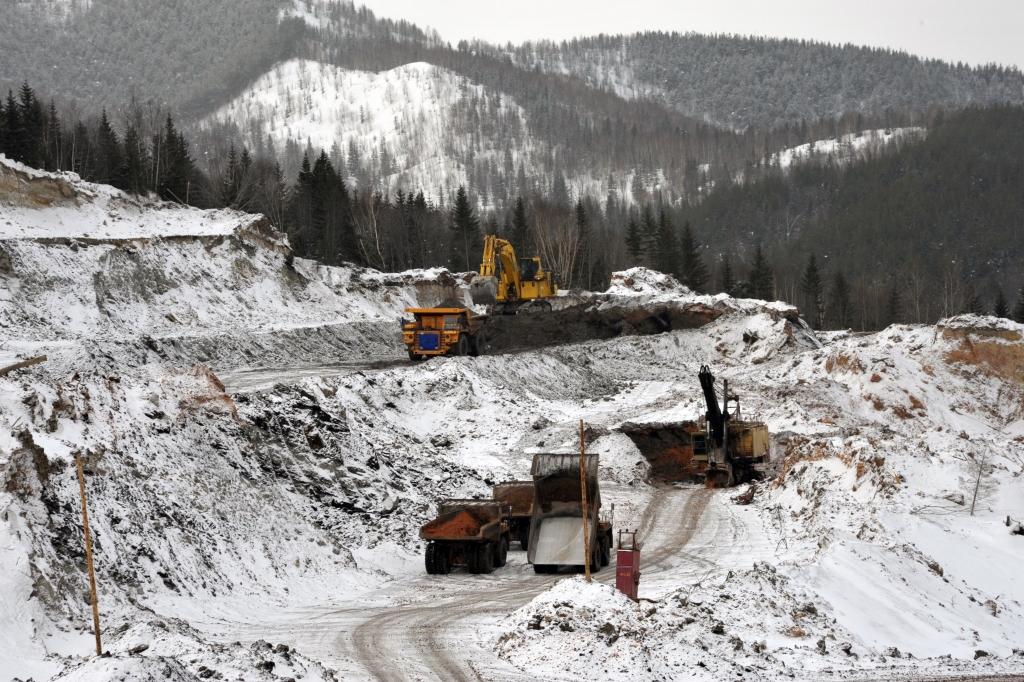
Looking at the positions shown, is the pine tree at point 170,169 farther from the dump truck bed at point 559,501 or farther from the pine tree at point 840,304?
the pine tree at point 840,304

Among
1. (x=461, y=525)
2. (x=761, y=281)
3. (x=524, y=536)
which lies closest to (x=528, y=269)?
(x=524, y=536)

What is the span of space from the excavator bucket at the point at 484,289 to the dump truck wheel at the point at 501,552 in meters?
27.1

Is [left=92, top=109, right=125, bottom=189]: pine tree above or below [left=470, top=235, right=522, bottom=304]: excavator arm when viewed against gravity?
above

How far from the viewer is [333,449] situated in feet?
74.4

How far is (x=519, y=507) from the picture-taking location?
20.5m

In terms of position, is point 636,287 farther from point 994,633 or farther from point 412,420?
point 994,633

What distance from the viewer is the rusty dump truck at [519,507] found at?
→ 794 inches

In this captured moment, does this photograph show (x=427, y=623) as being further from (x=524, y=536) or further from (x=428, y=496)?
(x=428, y=496)

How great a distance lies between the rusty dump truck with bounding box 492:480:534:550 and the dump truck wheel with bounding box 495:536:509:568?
3.69 ft

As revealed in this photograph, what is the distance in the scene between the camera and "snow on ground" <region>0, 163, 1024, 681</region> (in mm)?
11844

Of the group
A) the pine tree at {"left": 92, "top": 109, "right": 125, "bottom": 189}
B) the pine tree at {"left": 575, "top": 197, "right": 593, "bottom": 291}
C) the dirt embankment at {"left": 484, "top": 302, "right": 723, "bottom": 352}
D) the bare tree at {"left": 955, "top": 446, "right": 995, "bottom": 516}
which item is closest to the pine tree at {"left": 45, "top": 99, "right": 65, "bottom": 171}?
the pine tree at {"left": 92, "top": 109, "right": 125, "bottom": 189}

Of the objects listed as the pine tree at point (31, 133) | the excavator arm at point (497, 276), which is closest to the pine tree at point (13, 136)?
the pine tree at point (31, 133)

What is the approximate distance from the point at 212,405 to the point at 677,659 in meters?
12.6

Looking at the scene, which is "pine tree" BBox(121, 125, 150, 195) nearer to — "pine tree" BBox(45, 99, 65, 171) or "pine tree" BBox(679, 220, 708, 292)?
"pine tree" BBox(45, 99, 65, 171)
